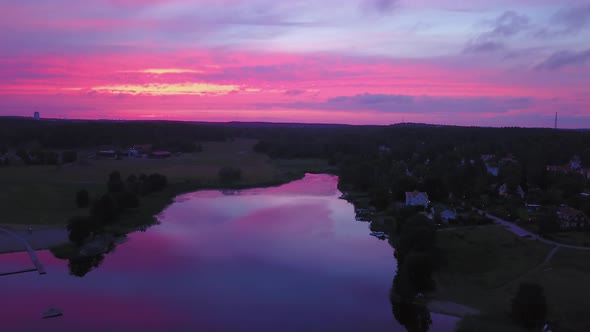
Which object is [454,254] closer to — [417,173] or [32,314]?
[32,314]

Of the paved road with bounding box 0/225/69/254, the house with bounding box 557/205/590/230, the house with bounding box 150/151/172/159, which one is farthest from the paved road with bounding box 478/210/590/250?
the house with bounding box 150/151/172/159

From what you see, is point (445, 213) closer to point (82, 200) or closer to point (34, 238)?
point (34, 238)

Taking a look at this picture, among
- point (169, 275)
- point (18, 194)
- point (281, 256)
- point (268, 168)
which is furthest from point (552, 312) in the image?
point (268, 168)

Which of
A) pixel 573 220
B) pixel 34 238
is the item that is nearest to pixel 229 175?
pixel 34 238

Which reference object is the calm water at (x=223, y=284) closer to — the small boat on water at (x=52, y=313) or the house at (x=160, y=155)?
the small boat on water at (x=52, y=313)

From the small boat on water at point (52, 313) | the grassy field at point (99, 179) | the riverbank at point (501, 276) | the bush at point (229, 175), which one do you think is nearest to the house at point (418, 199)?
the riverbank at point (501, 276)

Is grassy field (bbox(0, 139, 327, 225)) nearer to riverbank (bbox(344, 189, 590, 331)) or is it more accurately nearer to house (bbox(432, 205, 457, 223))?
house (bbox(432, 205, 457, 223))
